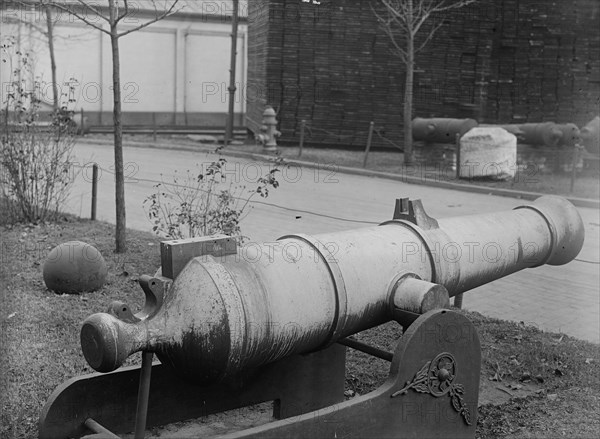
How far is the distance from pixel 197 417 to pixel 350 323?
96cm

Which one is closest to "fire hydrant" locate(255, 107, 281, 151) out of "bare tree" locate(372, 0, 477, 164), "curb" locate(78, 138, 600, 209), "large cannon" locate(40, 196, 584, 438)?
"curb" locate(78, 138, 600, 209)

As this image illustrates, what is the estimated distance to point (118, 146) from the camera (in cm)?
877

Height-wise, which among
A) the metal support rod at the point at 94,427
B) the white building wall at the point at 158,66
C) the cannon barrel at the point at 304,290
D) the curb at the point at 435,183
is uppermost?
the white building wall at the point at 158,66

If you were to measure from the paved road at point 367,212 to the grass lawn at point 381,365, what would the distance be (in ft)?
2.99

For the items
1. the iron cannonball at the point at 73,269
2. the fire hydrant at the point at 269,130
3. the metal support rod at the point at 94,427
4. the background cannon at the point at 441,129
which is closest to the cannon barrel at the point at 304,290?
the metal support rod at the point at 94,427

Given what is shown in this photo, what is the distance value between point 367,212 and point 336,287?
9.07m

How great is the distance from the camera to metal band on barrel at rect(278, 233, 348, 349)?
368 centimetres

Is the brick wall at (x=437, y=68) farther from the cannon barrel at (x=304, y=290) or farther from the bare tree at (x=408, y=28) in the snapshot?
the cannon barrel at (x=304, y=290)

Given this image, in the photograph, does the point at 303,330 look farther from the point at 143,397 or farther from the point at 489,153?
the point at 489,153

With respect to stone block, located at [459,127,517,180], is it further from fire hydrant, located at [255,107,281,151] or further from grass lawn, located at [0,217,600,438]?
grass lawn, located at [0,217,600,438]

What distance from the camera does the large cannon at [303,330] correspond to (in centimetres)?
320

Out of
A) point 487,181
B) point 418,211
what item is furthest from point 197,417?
point 487,181

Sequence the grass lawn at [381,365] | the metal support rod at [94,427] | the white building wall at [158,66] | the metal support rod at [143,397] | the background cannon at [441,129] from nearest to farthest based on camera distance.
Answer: the metal support rod at [143,397]
the metal support rod at [94,427]
the grass lawn at [381,365]
the background cannon at [441,129]
the white building wall at [158,66]

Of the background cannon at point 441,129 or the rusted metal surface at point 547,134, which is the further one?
the background cannon at point 441,129
